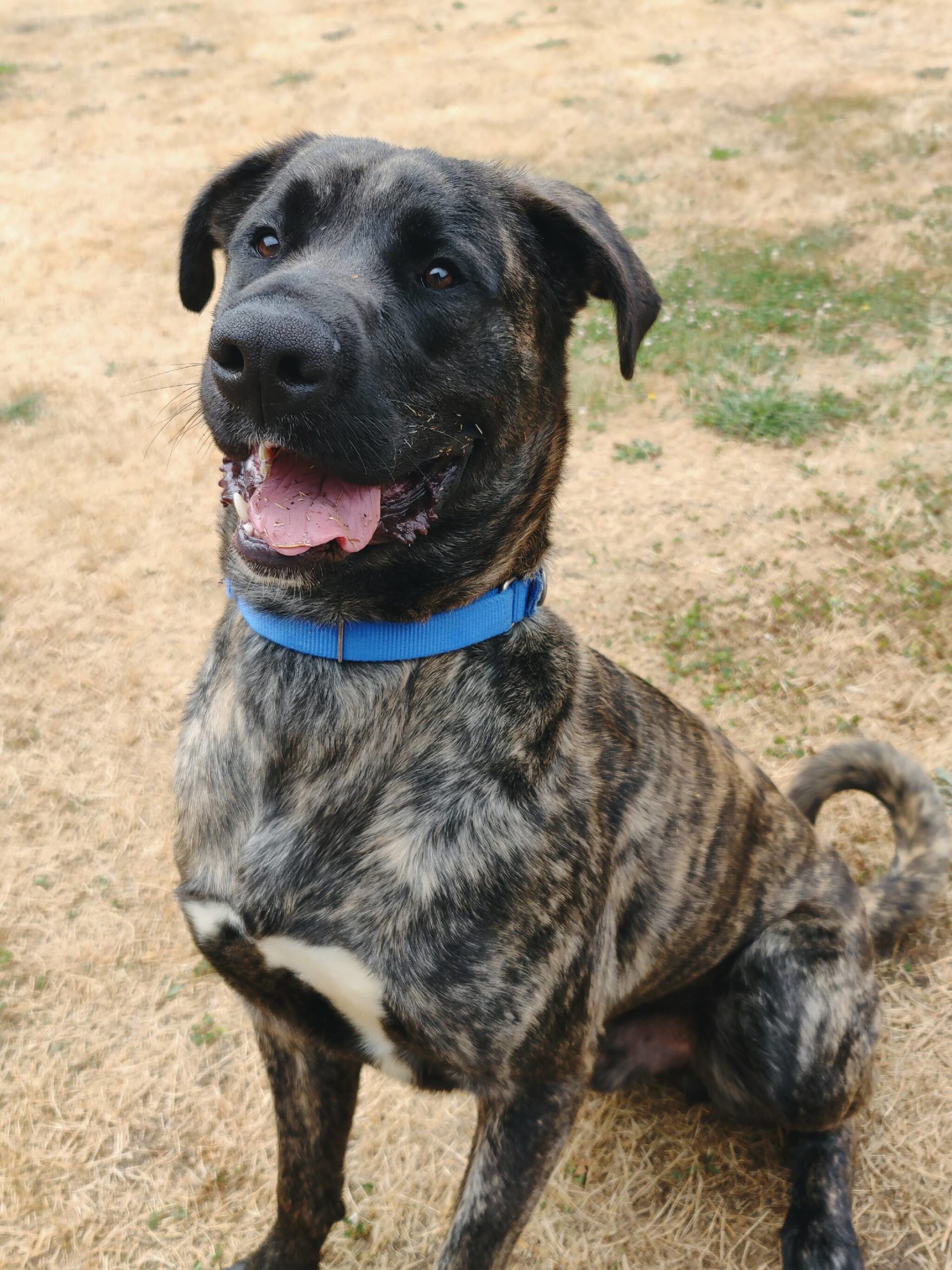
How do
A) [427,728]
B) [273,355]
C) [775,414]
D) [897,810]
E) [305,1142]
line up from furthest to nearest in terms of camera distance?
[775,414], [897,810], [305,1142], [427,728], [273,355]

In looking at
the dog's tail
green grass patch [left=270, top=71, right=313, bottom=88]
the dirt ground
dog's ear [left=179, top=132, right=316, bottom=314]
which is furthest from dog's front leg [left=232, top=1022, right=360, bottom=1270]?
green grass patch [left=270, top=71, right=313, bottom=88]

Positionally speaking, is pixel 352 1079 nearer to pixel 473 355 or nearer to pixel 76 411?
pixel 473 355

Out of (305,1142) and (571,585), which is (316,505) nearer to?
(305,1142)

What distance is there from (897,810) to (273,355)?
7.31 ft

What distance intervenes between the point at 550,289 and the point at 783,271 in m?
5.97

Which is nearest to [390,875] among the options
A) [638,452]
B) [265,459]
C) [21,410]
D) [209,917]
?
[209,917]

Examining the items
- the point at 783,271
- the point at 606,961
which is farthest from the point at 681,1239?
the point at 783,271

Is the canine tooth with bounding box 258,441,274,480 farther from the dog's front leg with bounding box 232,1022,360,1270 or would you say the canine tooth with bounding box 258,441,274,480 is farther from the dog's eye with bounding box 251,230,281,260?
the dog's front leg with bounding box 232,1022,360,1270

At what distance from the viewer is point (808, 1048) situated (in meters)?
2.41

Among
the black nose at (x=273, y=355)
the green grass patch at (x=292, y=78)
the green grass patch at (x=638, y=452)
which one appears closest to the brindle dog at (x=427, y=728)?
the black nose at (x=273, y=355)

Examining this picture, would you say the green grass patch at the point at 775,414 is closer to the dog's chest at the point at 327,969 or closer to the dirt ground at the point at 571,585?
the dirt ground at the point at 571,585

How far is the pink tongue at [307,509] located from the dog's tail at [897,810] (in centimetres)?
170

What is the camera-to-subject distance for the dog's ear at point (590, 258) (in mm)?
2090

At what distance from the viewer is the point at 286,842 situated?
1.98m
